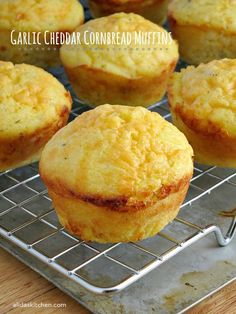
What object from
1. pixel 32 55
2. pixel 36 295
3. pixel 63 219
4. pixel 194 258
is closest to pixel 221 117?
pixel 194 258

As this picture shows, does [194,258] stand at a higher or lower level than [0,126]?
lower

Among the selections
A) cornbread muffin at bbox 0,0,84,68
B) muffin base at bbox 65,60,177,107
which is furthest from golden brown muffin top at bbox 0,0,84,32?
muffin base at bbox 65,60,177,107

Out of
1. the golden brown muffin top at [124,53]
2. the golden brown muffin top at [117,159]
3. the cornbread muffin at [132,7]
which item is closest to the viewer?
the golden brown muffin top at [117,159]

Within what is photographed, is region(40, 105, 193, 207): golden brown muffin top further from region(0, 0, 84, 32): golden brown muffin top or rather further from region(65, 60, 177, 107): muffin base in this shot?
region(0, 0, 84, 32): golden brown muffin top

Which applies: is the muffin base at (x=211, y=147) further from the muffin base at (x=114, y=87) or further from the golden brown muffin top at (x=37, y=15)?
the golden brown muffin top at (x=37, y=15)

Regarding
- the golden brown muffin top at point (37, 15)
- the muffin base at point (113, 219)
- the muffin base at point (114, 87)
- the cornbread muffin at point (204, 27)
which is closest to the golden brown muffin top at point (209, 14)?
the cornbread muffin at point (204, 27)

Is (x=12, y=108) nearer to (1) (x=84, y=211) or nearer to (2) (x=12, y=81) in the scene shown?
(2) (x=12, y=81)
